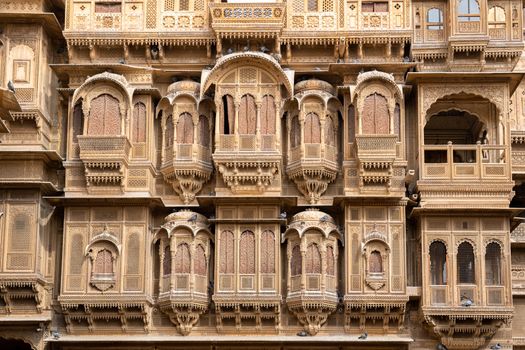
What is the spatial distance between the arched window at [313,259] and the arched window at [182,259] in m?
2.81

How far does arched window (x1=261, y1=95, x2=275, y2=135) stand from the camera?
28.2 m

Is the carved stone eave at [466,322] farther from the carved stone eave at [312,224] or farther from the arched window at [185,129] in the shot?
the arched window at [185,129]

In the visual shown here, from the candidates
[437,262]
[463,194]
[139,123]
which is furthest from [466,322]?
[139,123]

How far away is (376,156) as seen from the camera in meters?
27.6

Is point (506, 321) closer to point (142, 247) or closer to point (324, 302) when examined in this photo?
point (324, 302)

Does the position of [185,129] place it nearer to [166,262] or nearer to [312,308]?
[166,262]

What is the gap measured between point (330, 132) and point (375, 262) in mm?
3345

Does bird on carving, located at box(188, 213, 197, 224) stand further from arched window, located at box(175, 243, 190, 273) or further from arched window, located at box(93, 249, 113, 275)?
arched window, located at box(93, 249, 113, 275)

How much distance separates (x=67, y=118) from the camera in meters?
29.0

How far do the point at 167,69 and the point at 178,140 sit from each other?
73.4 inches

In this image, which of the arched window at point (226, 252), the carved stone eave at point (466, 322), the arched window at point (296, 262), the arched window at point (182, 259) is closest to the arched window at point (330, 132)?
the arched window at point (296, 262)

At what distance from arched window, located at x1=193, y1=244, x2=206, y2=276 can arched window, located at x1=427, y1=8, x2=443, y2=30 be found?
25.6ft

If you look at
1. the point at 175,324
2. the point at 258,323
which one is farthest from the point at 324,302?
the point at 175,324

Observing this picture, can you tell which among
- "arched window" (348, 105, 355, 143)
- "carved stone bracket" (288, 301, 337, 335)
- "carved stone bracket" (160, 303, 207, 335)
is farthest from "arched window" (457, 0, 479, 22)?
"carved stone bracket" (160, 303, 207, 335)
